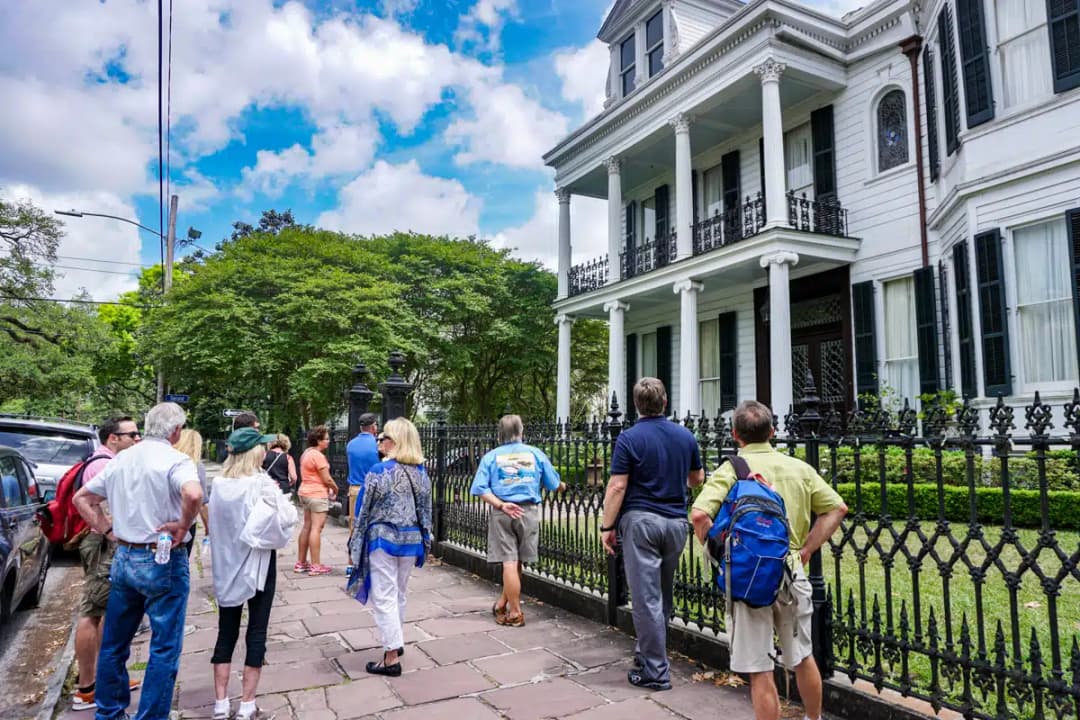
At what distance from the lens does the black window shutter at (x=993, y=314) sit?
9852 millimetres

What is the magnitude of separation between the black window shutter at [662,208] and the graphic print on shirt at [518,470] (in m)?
14.2

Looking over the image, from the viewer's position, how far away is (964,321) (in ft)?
36.0

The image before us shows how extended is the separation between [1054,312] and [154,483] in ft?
35.8

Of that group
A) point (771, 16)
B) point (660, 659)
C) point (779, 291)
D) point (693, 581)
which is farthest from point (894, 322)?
point (660, 659)

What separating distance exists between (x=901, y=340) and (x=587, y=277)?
887cm

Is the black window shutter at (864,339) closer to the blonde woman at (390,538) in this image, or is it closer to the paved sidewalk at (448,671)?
the paved sidewalk at (448,671)

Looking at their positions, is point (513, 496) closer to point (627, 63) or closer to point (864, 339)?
point (864, 339)

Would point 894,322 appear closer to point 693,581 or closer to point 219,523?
point 693,581

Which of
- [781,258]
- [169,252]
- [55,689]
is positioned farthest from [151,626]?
[169,252]

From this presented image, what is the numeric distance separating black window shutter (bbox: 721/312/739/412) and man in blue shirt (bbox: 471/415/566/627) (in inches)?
450

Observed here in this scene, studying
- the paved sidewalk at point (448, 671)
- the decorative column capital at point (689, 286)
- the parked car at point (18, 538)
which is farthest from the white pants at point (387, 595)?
the decorative column capital at point (689, 286)

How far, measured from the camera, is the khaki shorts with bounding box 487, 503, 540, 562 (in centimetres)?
604

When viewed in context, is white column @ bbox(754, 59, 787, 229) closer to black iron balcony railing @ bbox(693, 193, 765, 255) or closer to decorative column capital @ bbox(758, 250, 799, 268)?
decorative column capital @ bbox(758, 250, 799, 268)

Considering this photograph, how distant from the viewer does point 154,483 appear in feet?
12.3
